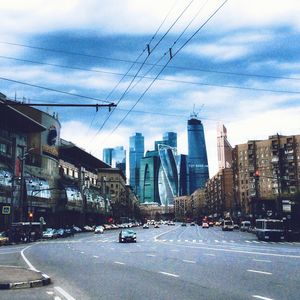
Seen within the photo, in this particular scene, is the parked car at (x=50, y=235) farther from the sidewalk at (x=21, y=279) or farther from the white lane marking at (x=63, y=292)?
the white lane marking at (x=63, y=292)

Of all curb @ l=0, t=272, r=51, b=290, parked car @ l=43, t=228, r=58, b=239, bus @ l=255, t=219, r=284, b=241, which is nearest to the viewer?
curb @ l=0, t=272, r=51, b=290

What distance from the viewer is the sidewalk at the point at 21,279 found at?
39.3 ft

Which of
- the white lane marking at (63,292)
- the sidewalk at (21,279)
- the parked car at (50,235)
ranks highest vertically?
the sidewalk at (21,279)

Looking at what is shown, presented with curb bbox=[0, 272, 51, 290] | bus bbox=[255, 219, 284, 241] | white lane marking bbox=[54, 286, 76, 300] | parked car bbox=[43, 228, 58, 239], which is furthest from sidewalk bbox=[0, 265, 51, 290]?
parked car bbox=[43, 228, 58, 239]

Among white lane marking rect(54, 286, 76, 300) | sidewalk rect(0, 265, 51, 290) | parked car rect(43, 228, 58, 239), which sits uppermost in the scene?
sidewalk rect(0, 265, 51, 290)

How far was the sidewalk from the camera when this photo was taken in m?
12.0

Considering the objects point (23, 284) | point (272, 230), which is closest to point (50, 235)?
point (272, 230)

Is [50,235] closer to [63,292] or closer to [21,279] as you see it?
[21,279]

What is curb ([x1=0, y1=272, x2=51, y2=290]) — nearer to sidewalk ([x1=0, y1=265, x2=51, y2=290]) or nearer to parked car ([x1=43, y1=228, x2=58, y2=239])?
sidewalk ([x1=0, y1=265, x2=51, y2=290])

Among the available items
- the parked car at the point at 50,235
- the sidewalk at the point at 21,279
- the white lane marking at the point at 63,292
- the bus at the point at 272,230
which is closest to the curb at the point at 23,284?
the sidewalk at the point at 21,279

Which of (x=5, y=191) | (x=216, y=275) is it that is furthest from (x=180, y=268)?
(x=5, y=191)

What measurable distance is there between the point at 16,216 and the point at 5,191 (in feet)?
22.2

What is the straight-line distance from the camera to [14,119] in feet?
252

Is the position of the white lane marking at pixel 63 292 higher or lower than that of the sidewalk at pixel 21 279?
lower
